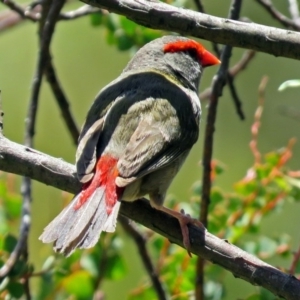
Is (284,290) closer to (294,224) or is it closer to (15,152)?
(15,152)

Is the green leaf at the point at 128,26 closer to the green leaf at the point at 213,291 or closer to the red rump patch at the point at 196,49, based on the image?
the red rump patch at the point at 196,49

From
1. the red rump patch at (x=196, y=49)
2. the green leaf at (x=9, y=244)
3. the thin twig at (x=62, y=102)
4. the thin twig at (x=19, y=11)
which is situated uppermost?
the thin twig at (x=19, y=11)

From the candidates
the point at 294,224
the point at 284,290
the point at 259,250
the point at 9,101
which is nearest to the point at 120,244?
the point at 259,250

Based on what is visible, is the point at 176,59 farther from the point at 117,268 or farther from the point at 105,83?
the point at 105,83

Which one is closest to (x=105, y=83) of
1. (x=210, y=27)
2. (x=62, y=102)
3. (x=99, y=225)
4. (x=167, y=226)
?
(x=62, y=102)

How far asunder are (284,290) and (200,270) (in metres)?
0.97

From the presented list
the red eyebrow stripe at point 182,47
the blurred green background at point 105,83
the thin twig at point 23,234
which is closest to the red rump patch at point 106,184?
the thin twig at point 23,234

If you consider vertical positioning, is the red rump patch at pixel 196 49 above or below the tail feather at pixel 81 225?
above

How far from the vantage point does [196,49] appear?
5.24 m

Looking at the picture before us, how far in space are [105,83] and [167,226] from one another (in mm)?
4067

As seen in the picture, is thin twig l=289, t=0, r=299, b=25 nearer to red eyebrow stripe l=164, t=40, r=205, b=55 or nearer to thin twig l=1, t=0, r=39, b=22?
red eyebrow stripe l=164, t=40, r=205, b=55

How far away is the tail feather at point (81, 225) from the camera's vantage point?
11.5ft

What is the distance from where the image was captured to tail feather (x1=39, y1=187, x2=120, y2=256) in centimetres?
352

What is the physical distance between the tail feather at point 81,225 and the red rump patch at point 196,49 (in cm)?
172
